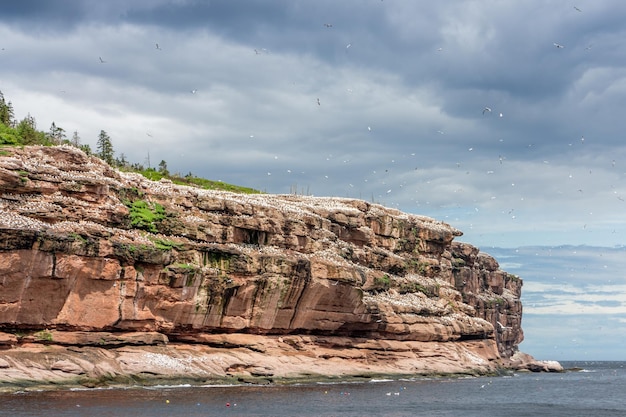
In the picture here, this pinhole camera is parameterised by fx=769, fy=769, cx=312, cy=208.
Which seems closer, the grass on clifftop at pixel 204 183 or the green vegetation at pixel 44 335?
the green vegetation at pixel 44 335

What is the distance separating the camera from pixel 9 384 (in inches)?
2076

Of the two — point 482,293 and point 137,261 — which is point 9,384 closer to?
point 137,261

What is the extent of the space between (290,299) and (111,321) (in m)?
20.9

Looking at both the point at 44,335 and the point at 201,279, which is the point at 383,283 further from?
the point at 44,335

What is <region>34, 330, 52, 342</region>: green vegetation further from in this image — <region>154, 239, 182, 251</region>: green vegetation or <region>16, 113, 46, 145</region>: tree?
<region>16, 113, 46, 145</region>: tree

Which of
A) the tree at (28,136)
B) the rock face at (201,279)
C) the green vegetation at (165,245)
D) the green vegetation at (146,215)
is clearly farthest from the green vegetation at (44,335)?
the tree at (28,136)

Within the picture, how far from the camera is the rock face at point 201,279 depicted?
60.4m

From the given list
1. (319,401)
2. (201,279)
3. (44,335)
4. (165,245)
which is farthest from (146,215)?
(319,401)

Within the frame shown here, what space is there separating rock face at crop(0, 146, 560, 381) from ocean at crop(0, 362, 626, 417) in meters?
5.17

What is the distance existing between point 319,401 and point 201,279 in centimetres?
1852

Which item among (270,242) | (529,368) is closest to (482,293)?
(529,368)

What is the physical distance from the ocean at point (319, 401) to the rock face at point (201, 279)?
517 cm

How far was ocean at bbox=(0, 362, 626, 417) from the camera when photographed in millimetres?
47156

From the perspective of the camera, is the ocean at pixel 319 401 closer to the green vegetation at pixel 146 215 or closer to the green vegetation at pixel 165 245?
the green vegetation at pixel 165 245
